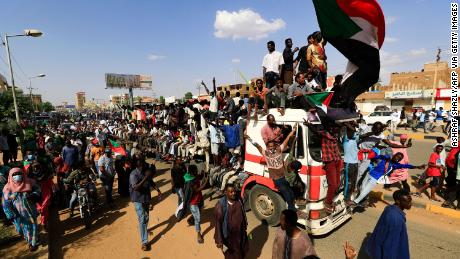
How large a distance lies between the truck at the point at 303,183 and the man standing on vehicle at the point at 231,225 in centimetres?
167

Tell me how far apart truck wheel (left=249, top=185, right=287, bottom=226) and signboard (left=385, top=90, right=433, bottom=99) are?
3755cm

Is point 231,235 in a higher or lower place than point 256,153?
lower

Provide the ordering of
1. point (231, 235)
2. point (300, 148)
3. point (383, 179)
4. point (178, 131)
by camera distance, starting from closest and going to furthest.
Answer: point (231, 235), point (300, 148), point (383, 179), point (178, 131)

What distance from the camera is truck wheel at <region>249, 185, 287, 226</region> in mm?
5391

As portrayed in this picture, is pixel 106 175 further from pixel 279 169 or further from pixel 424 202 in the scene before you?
pixel 424 202

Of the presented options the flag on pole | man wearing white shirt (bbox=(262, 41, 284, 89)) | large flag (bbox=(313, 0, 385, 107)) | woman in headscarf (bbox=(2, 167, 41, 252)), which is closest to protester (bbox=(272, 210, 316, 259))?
the flag on pole

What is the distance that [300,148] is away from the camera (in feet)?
16.4

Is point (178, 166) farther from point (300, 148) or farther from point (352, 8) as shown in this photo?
point (352, 8)

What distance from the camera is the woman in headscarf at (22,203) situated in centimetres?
498

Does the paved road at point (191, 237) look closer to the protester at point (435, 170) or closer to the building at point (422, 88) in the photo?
the protester at point (435, 170)

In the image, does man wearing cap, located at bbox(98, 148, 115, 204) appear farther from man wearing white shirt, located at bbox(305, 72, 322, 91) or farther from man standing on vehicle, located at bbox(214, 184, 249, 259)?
man wearing white shirt, located at bbox(305, 72, 322, 91)

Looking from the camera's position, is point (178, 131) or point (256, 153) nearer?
point (256, 153)

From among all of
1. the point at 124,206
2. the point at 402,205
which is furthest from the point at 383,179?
the point at 124,206

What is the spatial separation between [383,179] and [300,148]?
3488 millimetres
